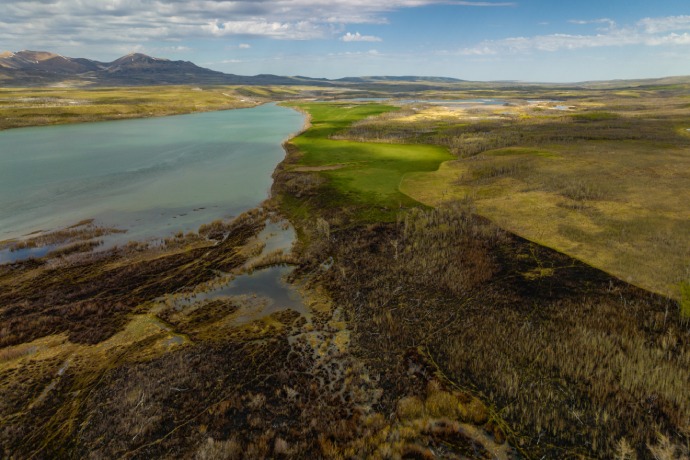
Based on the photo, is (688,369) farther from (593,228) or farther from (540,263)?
(593,228)

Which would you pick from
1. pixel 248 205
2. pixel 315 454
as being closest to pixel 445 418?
pixel 315 454

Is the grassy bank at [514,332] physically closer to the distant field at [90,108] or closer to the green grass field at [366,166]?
the green grass field at [366,166]

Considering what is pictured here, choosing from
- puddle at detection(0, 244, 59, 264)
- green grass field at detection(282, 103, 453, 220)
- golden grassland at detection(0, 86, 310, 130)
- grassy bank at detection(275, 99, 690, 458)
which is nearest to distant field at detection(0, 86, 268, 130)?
golden grassland at detection(0, 86, 310, 130)

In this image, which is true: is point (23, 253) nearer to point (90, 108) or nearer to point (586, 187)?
point (586, 187)

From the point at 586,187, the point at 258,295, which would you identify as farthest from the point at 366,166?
the point at 258,295

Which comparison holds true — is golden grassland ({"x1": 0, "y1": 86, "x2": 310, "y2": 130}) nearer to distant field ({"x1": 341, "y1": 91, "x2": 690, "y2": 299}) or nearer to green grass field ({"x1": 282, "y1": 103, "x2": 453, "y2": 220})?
green grass field ({"x1": 282, "y1": 103, "x2": 453, "y2": 220})

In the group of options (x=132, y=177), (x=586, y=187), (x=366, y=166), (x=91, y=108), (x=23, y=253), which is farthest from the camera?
(x=91, y=108)
